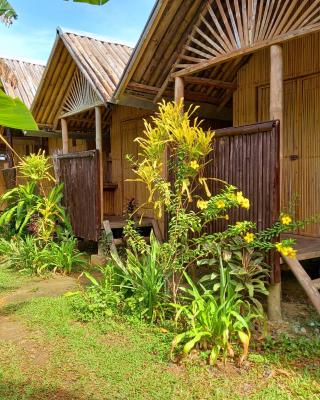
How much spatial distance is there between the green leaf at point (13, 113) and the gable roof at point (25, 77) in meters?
10.7

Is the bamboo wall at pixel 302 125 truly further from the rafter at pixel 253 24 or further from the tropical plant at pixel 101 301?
the tropical plant at pixel 101 301

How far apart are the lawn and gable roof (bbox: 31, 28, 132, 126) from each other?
480 cm

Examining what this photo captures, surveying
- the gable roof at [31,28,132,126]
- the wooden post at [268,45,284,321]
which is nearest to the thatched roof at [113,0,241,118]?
the gable roof at [31,28,132,126]

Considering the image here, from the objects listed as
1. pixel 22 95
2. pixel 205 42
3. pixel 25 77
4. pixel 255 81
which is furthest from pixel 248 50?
pixel 25 77

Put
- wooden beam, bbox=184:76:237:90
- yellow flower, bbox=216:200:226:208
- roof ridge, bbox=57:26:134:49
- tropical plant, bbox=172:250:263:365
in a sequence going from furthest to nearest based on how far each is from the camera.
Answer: roof ridge, bbox=57:26:134:49
wooden beam, bbox=184:76:237:90
yellow flower, bbox=216:200:226:208
tropical plant, bbox=172:250:263:365

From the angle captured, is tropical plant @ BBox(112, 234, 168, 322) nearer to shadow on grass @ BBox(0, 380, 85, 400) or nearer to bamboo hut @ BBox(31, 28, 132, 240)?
shadow on grass @ BBox(0, 380, 85, 400)

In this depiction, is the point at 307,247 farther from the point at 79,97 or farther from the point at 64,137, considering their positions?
the point at 64,137

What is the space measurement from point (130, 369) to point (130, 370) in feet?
0.06

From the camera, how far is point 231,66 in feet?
23.3

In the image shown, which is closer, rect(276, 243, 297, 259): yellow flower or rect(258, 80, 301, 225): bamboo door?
rect(276, 243, 297, 259): yellow flower

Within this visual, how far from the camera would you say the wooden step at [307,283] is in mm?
4281

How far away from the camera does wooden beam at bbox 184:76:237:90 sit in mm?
6584

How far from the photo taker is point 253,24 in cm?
511

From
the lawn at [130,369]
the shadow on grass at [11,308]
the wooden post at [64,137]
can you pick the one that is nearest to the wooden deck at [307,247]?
the lawn at [130,369]
